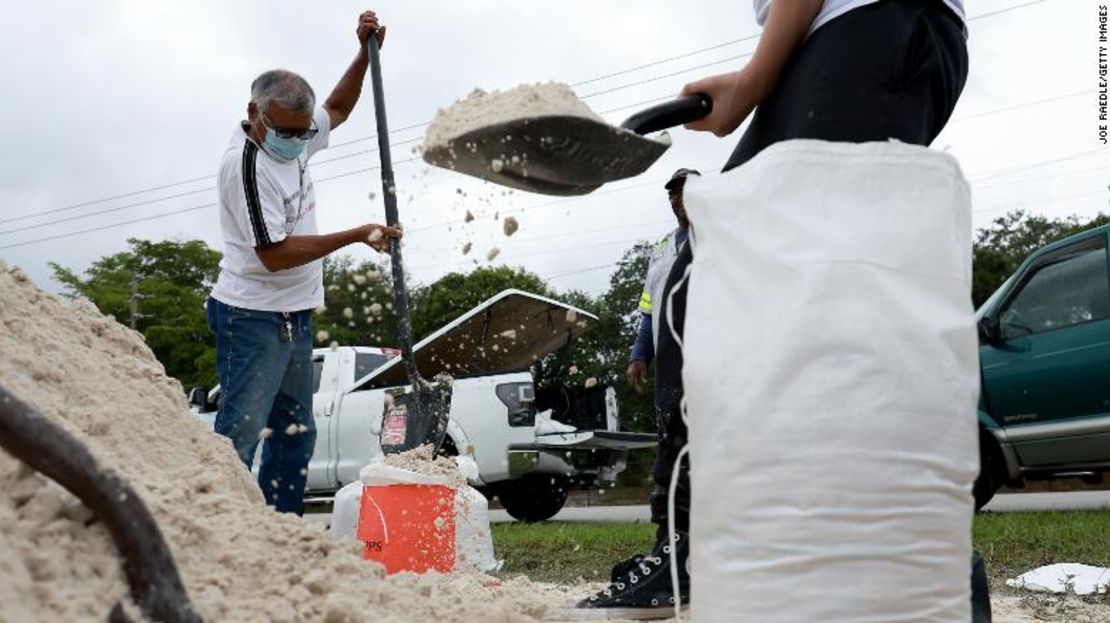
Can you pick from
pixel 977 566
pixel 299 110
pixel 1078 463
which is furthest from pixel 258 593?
pixel 1078 463

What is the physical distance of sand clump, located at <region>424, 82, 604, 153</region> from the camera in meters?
2.17

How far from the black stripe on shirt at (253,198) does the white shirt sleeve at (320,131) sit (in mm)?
422

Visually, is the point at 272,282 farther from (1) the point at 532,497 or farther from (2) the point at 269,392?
(1) the point at 532,497

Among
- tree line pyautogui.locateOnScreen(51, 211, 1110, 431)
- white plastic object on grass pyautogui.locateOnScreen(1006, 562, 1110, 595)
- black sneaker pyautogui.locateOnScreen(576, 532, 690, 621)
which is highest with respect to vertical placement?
tree line pyautogui.locateOnScreen(51, 211, 1110, 431)

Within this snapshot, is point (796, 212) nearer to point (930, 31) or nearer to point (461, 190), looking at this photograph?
point (930, 31)

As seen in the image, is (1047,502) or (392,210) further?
(1047,502)

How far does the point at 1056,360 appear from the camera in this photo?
7062 millimetres

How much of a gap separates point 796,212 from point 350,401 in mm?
7899

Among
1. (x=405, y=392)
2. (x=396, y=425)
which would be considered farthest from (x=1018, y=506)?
(x=396, y=425)

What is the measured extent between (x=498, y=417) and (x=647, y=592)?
6.00 m

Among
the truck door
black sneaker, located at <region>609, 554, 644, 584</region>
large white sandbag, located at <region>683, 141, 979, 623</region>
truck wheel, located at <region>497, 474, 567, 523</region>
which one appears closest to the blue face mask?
black sneaker, located at <region>609, 554, 644, 584</region>

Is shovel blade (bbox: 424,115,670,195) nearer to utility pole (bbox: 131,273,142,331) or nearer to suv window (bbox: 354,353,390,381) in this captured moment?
suv window (bbox: 354,353,390,381)

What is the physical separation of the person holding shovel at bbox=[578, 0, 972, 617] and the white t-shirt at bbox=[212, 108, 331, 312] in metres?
2.18

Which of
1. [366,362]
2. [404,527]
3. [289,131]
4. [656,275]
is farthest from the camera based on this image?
[366,362]
